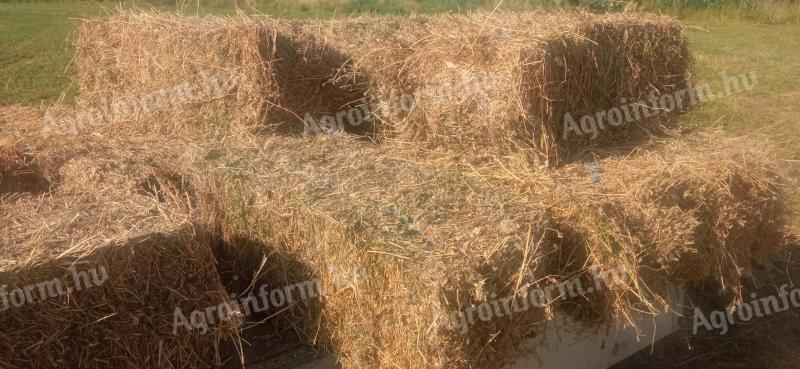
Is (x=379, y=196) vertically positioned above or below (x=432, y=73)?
below

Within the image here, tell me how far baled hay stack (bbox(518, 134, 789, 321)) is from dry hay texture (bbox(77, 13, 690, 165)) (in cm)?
47

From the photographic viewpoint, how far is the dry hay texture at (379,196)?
121 inches

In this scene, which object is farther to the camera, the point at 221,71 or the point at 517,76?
the point at 221,71

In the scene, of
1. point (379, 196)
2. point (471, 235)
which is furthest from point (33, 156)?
point (471, 235)

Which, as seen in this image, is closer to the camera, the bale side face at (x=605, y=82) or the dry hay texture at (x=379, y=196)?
the dry hay texture at (x=379, y=196)

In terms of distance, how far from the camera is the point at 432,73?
15.7 ft

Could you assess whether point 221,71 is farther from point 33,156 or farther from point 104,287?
point 104,287

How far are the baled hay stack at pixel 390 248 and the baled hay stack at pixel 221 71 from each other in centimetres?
103

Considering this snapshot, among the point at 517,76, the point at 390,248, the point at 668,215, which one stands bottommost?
the point at 668,215

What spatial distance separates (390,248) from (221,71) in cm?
270

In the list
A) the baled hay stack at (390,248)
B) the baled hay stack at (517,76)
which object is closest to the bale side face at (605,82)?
the baled hay stack at (517,76)

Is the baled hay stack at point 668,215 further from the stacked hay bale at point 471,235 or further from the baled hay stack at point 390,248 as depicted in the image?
the baled hay stack at point 390,248

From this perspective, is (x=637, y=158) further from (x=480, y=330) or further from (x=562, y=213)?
(x=480, y=330)

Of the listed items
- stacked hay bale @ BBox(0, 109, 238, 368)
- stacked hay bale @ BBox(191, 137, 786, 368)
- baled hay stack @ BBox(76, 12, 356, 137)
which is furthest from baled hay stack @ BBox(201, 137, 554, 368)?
baled hay stack @ BBox(76, 12, 356, 137)
